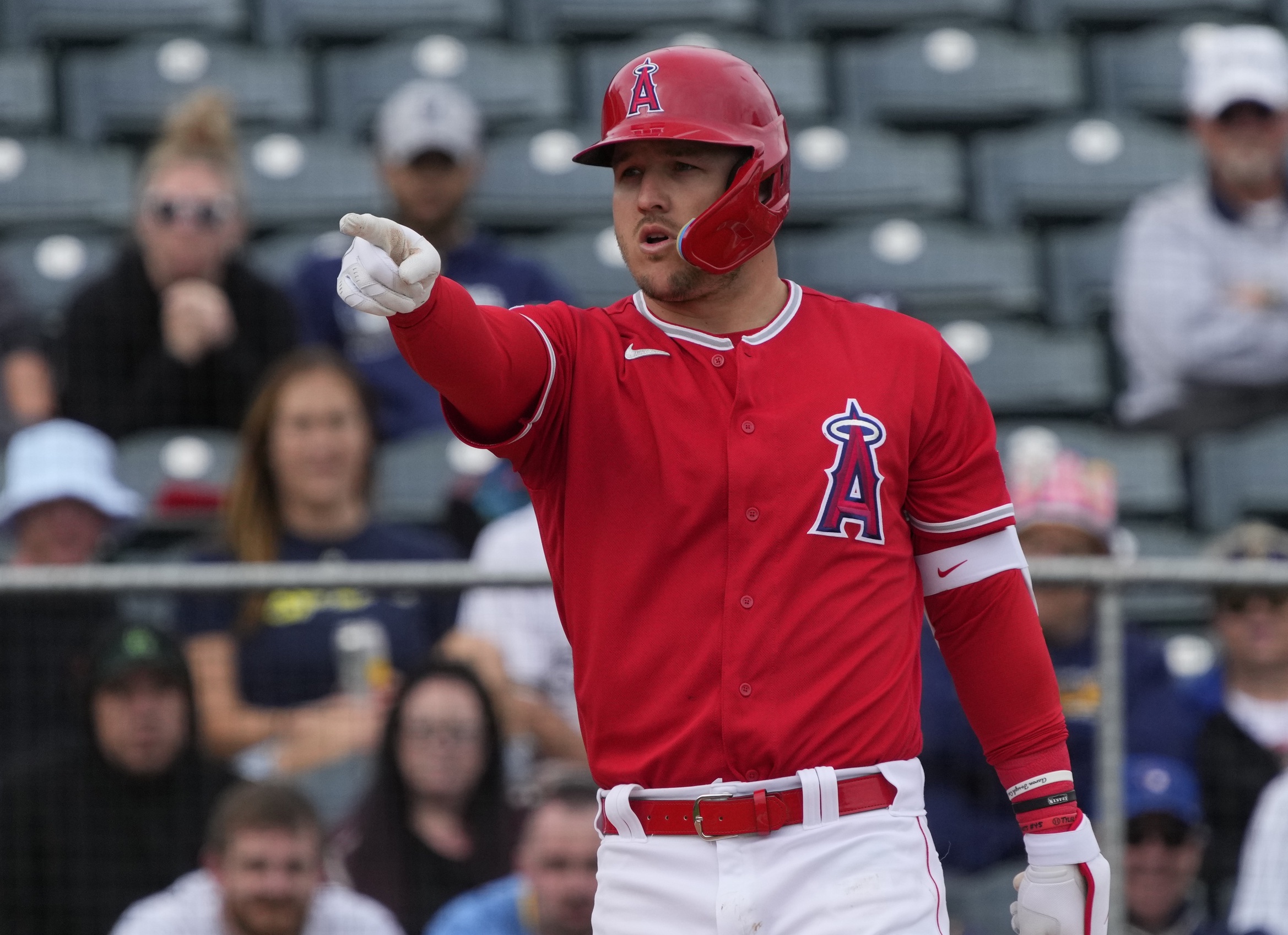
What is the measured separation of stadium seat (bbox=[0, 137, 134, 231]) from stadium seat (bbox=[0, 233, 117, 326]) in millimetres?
176

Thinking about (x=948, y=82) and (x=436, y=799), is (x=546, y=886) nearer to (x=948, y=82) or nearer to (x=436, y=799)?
(x=436, y=799)

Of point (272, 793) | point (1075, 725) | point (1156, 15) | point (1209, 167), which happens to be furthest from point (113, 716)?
point (1156, 15)

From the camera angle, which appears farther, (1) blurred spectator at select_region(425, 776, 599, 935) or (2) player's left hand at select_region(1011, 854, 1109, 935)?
(1) blurred spectator at select_region(425, 776, 599, 935)

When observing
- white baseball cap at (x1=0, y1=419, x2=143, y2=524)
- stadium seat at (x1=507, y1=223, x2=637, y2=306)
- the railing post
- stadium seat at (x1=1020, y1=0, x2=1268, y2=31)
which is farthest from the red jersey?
stadium seat at (x1=1020, y1=0, x2=1268, y2=31)

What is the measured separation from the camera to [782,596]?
2.64 m

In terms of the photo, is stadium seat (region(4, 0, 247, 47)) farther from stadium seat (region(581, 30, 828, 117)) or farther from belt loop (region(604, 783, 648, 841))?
belt loop (region(604, 783, 648, 841))

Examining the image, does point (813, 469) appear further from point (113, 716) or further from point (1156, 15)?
point (1156, 15)

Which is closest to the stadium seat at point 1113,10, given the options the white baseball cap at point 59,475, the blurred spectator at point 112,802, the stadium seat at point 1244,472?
the stadium seat at point 1244,472

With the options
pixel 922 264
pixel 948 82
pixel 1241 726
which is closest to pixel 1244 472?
pixel 922 264

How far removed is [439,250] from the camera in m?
5.66

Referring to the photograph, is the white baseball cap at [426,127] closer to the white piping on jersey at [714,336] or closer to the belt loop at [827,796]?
the white piping on jersey at [714,336]

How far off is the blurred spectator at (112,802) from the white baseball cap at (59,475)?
2.81 feet

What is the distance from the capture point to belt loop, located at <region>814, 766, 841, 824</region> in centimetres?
260

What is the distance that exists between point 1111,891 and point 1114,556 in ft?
3.52
